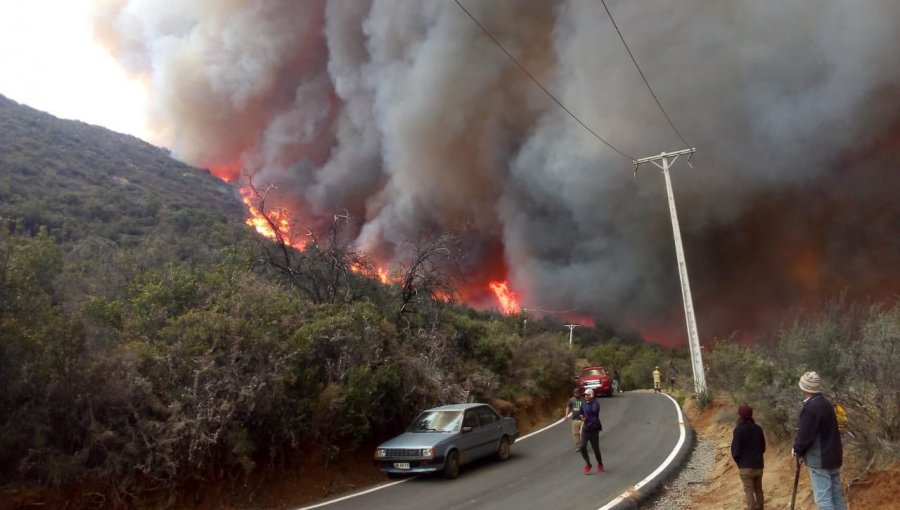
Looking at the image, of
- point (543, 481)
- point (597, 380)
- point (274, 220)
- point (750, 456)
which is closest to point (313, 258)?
point (274, 220)

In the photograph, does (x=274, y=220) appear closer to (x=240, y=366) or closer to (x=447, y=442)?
(x=240, y=366)

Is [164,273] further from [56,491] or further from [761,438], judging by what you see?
[761,438]

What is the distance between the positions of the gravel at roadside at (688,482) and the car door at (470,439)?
11.1ft

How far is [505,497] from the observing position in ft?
25.9

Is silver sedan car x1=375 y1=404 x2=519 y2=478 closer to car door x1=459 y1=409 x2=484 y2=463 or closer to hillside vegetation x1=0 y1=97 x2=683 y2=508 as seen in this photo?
car door x1=459 y1=409 x2=484 y2=463

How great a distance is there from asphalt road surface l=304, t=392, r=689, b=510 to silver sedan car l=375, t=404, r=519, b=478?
0.27 meters

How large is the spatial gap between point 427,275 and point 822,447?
11.9 meters

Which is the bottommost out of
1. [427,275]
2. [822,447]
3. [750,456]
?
[750,456]

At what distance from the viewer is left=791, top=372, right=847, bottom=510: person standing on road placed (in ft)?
15.6

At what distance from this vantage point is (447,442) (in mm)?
9320

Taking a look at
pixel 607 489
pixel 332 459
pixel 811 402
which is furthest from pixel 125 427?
pixel 811 402

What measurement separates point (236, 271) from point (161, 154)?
192 feet

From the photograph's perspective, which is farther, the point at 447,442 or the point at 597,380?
the point at 597,380

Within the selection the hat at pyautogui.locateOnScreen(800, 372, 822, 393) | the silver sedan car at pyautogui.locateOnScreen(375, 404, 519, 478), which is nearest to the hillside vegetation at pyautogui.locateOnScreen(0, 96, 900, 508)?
the silver sedan car at pyautogui.locateOnScreen(375, 404, 519, 478)
